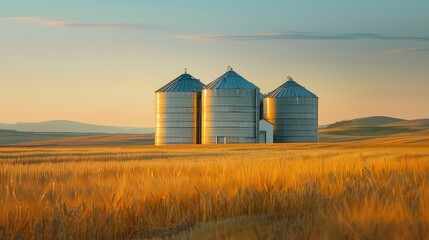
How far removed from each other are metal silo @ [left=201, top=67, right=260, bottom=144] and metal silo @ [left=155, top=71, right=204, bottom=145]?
7.66 ft

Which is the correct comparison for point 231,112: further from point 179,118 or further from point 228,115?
point 179,118

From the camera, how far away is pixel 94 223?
5.85m

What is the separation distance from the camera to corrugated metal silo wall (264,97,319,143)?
6525 cm

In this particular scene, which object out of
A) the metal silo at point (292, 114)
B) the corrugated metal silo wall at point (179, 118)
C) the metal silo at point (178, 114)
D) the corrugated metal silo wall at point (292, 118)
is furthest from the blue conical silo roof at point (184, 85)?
the corrugated metal silo wall at point (292, 118)

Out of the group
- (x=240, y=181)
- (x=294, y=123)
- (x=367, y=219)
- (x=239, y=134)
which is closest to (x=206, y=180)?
(x=240, y=181)

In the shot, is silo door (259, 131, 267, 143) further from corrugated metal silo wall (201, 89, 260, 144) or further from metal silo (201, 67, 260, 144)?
corrugated metal silo wall (201, 89, 260, 144)

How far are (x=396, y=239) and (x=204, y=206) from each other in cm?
288

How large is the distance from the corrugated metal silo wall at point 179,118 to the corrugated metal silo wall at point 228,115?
2.36m

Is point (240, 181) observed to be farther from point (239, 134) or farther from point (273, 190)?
point (239, 134)

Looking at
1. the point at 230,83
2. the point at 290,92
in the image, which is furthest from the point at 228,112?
the point at 290,92

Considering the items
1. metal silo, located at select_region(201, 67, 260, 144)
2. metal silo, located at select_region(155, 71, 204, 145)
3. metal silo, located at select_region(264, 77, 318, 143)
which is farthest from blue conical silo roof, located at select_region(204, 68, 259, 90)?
metal silo, located at select_region(264, 77, 318, 143)

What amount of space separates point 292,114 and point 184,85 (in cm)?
1152

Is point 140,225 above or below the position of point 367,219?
below

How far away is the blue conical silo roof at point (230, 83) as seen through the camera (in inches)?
2315
